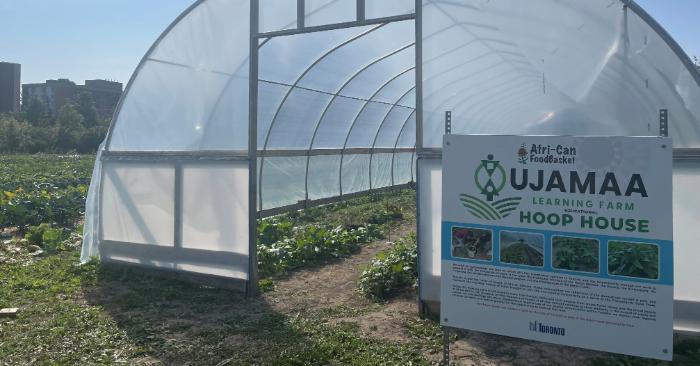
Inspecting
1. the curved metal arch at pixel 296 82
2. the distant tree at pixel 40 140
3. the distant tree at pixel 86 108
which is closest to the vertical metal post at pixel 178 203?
the curved metal arch at pixel 296 82

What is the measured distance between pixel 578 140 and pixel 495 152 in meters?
0.61

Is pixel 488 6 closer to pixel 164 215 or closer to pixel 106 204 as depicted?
pixel 164 215

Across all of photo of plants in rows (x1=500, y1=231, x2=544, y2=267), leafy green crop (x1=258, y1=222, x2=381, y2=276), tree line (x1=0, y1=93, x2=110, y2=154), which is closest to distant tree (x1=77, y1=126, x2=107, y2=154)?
tree line (x1=0, y1=93, x2=110, y2=154)

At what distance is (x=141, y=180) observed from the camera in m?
8.31

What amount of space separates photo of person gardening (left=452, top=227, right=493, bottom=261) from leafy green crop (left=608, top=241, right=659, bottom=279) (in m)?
0.85

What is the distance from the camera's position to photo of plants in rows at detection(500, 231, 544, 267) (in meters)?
4.06

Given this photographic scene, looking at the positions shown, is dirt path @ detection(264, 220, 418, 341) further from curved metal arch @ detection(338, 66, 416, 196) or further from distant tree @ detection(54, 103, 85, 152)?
distant tree @ detection(54, 103, 85, 152)

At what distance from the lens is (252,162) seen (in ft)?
24.1

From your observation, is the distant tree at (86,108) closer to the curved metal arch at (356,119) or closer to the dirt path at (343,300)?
the curved metal arch at (356,119)

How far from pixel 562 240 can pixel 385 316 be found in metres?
2.82

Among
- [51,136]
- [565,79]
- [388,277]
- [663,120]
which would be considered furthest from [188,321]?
[51,136]

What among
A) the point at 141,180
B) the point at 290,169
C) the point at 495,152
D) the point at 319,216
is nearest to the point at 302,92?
the point at 290,169

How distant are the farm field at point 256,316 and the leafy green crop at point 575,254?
1.53 metres

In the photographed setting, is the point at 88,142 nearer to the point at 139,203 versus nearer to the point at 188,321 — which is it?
the point at 139,203
